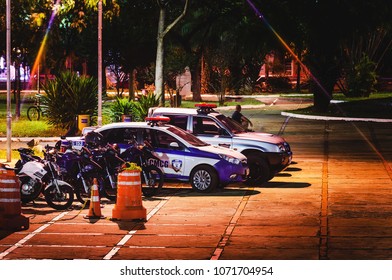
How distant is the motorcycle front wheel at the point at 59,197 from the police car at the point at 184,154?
3.23 meters

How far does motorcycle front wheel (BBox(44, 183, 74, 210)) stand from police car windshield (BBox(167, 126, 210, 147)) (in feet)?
12.4

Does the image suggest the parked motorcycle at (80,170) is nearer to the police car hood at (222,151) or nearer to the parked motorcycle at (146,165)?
the parked motorcycle at (146,165)

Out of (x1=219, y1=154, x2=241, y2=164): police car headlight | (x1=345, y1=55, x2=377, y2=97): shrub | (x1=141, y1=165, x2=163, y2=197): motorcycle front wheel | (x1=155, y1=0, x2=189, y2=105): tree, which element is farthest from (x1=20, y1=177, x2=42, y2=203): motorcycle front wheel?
(x1=345, y1=55, x2=377, y2=97): shrub

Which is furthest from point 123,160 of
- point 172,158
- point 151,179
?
point 172,158

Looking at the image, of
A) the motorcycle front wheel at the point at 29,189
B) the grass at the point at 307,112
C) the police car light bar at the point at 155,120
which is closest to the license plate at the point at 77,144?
the police car light bar at the point at 155,120

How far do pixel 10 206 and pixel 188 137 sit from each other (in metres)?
6.55

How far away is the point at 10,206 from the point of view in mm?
15383

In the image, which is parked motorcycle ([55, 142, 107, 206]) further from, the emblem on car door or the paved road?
the emblem on car door

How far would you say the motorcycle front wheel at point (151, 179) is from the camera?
64.8ft

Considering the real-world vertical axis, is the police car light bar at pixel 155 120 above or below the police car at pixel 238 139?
above

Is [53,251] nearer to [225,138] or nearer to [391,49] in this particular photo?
[225,138]

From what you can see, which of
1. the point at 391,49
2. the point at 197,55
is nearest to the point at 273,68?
the point at 391,49

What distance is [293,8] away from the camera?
174ft

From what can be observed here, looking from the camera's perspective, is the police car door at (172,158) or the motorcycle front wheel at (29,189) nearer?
the motorcycle front wheel at (29,189)
